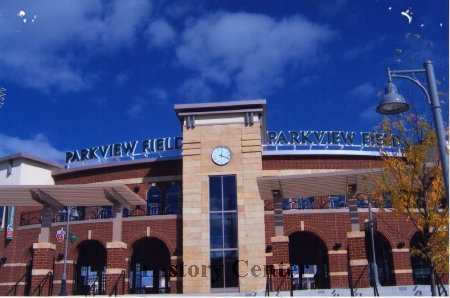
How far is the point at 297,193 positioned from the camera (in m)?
30.5

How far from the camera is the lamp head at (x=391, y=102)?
13219 millimetres

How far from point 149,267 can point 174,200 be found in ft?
19.3

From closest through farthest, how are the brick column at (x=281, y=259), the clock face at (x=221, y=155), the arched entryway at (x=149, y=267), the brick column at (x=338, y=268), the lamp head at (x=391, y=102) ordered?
1. the lamp head at (x=391, y=102)
2. the brick column at (x=281, y=259)
3. the brick column at (x=338, y=268)
4. the clock face at (x=221, y=155)
5. the arched entryway at (x=149, y=267)

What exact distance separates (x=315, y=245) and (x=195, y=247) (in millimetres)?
10168

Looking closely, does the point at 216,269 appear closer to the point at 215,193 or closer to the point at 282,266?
the point at 215,193

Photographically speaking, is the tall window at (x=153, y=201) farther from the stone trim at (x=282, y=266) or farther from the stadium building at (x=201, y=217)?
the stone trim at (x=282, y=266)

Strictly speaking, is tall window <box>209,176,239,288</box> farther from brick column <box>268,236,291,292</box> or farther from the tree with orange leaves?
the tree with orange leaves

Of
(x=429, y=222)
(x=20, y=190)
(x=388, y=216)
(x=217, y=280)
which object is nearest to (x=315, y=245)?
(x=388, y=216)

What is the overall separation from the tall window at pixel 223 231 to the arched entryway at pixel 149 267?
6296 mm

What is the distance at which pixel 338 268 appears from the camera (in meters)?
35.4

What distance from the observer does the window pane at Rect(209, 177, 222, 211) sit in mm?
36031

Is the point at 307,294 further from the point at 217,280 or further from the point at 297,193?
the point at 217,280

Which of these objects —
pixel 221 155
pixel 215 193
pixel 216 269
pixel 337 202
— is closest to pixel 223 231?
pixel 216 269

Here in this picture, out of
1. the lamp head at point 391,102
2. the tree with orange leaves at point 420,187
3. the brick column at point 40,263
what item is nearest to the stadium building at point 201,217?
the brick column at point 40,263
